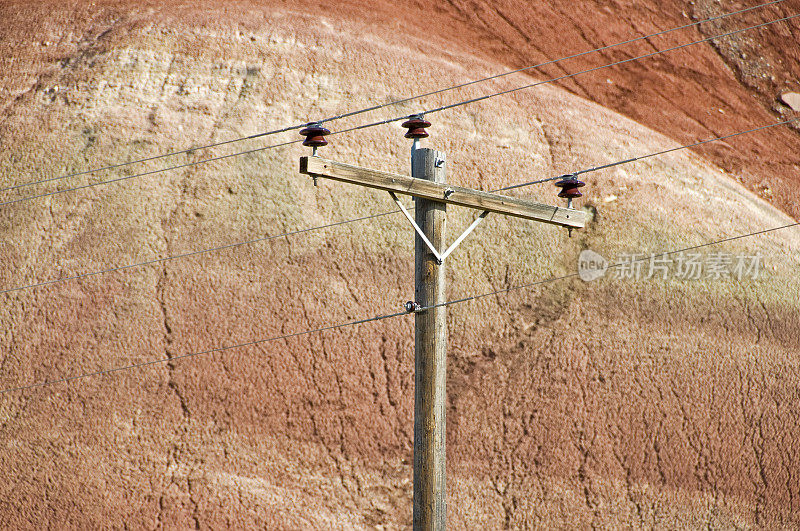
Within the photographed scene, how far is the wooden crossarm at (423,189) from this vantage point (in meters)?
8.91

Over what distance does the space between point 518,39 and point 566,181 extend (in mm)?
10424

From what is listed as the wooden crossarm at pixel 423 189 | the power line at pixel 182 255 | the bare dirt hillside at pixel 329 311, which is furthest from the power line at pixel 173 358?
the wooden crossarm at pixel 423 189

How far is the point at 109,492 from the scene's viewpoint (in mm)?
11617

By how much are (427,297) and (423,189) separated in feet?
3.75

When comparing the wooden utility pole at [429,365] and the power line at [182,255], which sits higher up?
the power line at [182,255]

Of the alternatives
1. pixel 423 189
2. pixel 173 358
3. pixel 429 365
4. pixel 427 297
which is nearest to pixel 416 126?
pixel 423 189

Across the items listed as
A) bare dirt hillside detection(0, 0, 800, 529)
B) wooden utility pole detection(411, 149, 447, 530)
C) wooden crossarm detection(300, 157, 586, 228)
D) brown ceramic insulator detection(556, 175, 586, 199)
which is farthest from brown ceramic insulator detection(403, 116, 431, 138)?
bare dirt hillside detection(0, 0, 800, 529)

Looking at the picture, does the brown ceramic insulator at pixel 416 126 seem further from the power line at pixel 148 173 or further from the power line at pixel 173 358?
the power line at pixel 148 173

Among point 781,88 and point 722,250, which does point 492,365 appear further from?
point 781,88

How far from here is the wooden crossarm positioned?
8.91 metres

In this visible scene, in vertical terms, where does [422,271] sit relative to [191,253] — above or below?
below

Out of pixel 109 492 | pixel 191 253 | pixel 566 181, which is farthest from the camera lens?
pixel 191 253

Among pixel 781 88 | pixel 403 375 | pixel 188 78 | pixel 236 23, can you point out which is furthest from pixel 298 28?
pixel 781 88

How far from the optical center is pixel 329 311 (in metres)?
13.1
